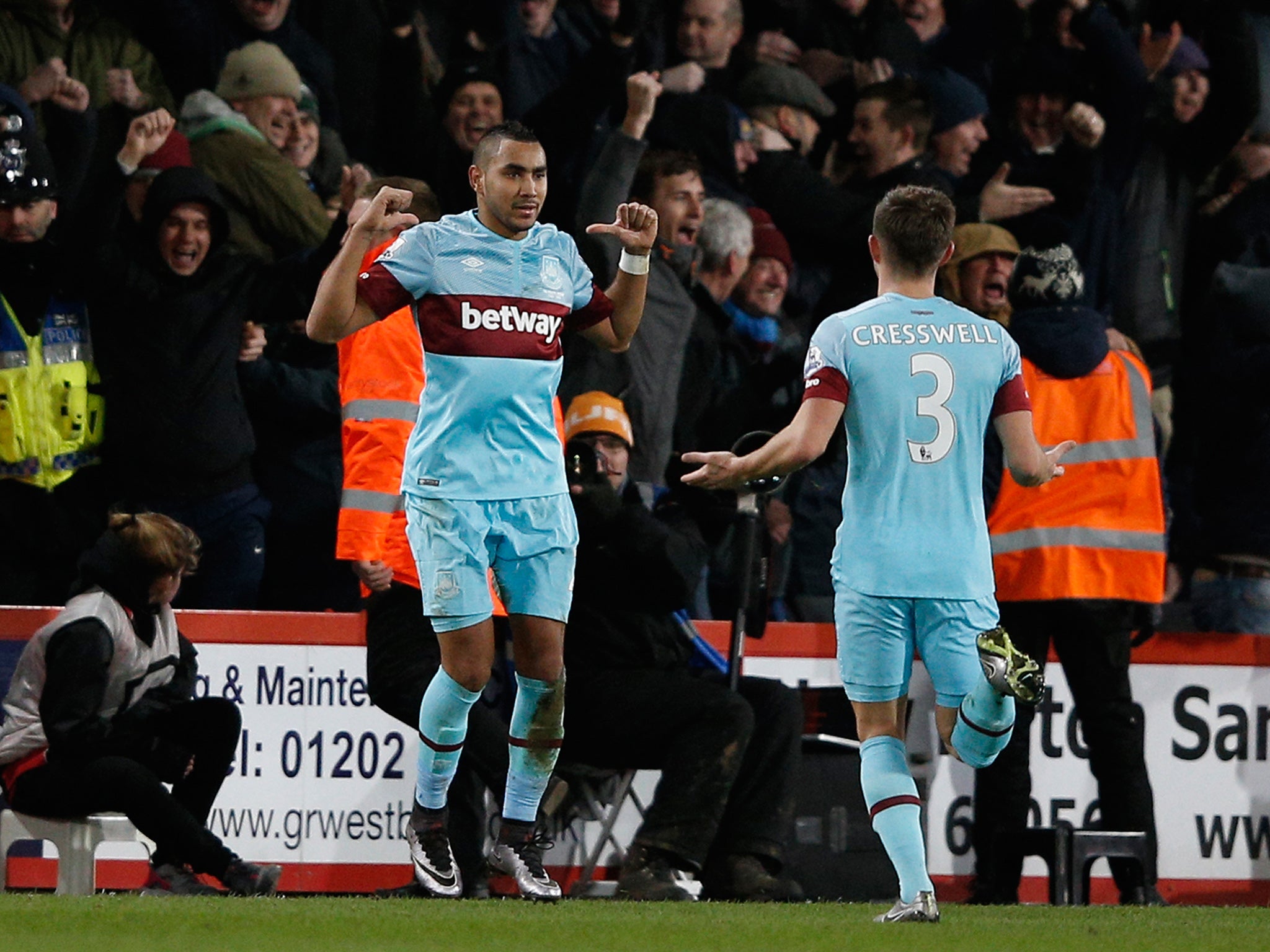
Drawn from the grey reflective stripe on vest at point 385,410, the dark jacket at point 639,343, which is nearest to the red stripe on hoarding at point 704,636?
the dark jacket at point 639,343

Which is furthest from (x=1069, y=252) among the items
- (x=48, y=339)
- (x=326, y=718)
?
(x=48, y=339)

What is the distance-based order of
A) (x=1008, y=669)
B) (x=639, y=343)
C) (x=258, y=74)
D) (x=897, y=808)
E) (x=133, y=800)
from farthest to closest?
(x=258, y=74)
(x=639, y=343)
(x=133, y=800)
(x=897, y=808)
(x=1008, y=669)

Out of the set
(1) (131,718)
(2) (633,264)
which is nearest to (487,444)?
(2) (633,264)

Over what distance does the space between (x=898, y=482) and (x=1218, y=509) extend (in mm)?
4543

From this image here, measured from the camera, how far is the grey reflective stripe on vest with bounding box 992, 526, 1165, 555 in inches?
328

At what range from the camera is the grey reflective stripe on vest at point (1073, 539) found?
8.32 m

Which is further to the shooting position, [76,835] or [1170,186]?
[1170,186]

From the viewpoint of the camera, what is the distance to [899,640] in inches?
239

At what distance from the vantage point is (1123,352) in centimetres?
865

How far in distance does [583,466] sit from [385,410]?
862mm

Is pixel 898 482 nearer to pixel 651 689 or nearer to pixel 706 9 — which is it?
pixel 651 689

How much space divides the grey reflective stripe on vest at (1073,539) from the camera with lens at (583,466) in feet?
5.27

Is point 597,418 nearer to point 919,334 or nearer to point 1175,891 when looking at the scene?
point 919,334

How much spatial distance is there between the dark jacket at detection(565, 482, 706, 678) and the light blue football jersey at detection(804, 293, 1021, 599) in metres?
1.97
